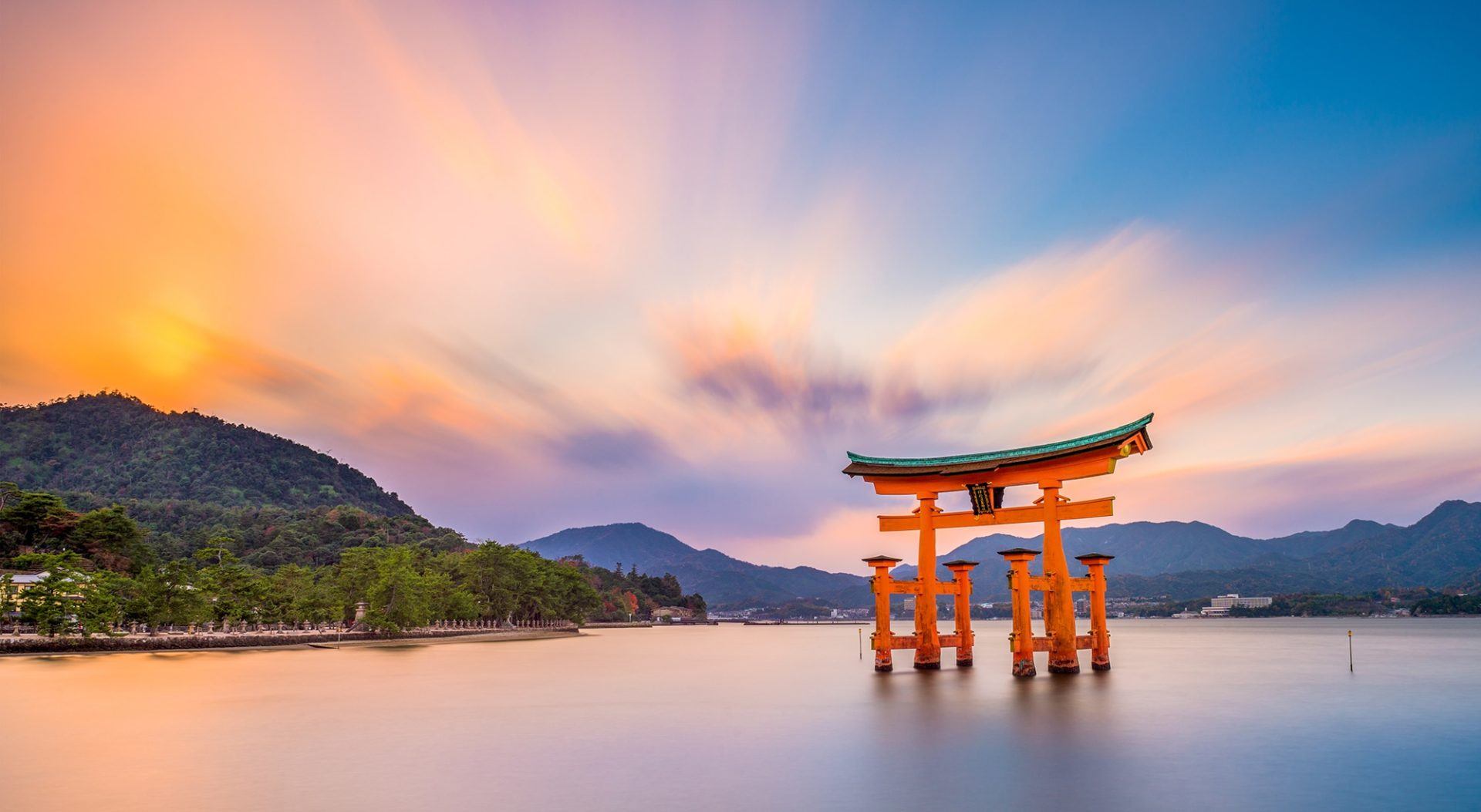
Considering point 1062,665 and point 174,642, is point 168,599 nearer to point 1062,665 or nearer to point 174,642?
point 174,642

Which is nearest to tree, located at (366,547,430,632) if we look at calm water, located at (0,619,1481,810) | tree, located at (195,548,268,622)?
tree, located at (195,548,268,622)

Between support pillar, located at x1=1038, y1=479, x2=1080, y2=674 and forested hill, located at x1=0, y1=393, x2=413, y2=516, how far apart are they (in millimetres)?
148772

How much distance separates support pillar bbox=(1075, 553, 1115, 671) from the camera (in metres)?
27.8

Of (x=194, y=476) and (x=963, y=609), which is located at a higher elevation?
(x=194, y=476)

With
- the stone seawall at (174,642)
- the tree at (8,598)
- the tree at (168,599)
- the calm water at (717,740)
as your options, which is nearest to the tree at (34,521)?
the tree at (8,598)

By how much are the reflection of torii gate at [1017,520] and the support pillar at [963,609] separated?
0.29 feet

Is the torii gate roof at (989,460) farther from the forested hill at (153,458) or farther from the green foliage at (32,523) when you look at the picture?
the forested hill at (153,458)

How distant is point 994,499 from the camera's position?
2864 centimetres

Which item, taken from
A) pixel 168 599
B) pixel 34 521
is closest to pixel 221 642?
pixel 168 599

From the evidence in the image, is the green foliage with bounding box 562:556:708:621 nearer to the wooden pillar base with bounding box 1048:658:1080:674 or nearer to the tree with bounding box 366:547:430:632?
the tree with bounding box 366:547:430:632

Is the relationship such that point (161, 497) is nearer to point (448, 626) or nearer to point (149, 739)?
point (448, 626)

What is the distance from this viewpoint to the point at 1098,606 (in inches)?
1148

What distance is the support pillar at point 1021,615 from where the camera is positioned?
2755 centimetres

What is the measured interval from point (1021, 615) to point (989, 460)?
18.3 feet
